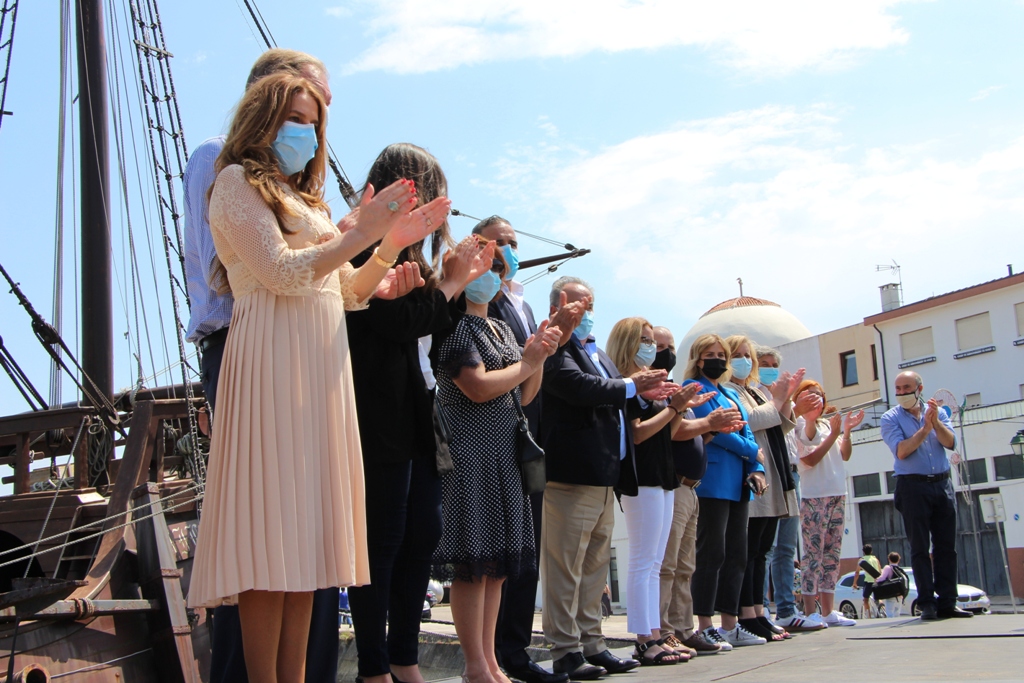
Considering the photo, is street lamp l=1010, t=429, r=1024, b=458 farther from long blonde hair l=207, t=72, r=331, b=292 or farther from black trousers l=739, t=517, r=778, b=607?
long blonde hair l=207, t=72, r=331, b=292

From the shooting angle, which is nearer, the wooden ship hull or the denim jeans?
the wooden ship hull

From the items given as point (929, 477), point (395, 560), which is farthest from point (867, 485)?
point (395, 560)

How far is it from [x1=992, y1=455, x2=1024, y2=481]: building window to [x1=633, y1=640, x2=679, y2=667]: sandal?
29.5 m

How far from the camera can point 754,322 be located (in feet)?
161

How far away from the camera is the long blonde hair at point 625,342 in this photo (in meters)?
6.23

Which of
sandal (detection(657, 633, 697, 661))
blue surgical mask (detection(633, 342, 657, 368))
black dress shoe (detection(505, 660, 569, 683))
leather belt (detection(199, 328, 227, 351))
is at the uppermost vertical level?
blue surgical mask (detection(633, 342, 657, 368))

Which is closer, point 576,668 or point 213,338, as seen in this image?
point 213,338

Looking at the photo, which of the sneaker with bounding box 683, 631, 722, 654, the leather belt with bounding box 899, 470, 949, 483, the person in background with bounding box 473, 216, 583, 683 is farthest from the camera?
the leather belt with bounding box 899, 470, 949, 483

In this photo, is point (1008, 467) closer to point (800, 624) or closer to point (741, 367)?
point (800, 624)

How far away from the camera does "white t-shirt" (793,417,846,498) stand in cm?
829

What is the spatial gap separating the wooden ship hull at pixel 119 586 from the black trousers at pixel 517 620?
2808 mm

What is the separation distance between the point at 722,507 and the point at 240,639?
13.7 ft

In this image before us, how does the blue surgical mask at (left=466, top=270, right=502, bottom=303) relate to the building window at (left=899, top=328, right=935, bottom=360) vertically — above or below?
below

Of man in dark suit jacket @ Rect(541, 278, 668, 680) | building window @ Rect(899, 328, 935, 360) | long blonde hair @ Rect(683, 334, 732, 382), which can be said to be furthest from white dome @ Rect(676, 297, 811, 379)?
man in dark suit jacket @ Rect(541, 278, 668, 680)
